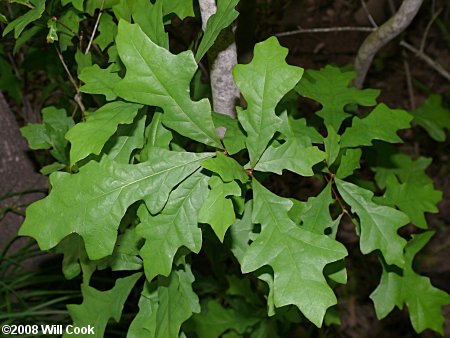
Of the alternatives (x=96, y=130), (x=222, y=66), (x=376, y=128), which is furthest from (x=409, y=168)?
(x=96, y=130)

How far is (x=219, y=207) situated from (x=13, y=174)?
60.1 inches

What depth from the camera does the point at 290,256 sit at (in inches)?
55.7

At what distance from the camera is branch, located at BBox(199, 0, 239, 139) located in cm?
159

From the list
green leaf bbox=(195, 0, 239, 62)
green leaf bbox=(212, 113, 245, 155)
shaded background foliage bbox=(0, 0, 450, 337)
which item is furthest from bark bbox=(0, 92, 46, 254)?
green leaf bbox=(195, 0, 239, 62)

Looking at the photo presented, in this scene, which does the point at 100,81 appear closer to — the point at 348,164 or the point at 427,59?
the point at 348,164

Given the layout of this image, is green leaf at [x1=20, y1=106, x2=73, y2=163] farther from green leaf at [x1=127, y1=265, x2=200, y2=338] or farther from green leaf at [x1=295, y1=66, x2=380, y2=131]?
green leaf at [x1=295, y1=66, x2=380, y2=131]

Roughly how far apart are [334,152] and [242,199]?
37 centimetres

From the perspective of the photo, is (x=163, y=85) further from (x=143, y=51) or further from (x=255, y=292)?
(x=255, y=292)

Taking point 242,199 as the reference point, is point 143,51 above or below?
above

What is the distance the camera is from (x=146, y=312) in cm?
181

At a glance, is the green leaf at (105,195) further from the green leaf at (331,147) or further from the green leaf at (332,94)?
the green leaf at (332,94)

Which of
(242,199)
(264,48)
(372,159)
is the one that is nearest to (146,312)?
(242,199)

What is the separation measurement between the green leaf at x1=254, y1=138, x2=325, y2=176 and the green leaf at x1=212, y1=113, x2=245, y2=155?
0.07m

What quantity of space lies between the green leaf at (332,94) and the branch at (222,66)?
28 cm
